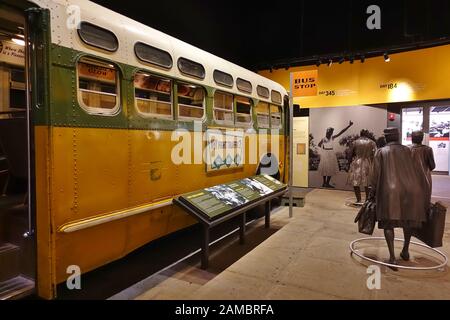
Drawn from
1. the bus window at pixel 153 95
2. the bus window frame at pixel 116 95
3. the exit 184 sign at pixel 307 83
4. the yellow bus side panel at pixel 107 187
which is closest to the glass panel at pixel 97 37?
the bus window frame at pixel 116 95

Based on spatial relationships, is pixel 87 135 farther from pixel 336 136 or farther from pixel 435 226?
pixel 336 136

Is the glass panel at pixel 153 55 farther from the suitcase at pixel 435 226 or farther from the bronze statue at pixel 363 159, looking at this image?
the bronze statue at pixel 363 159

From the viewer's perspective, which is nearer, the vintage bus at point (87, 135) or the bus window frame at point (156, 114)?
the vintage bus at point (87, 135)

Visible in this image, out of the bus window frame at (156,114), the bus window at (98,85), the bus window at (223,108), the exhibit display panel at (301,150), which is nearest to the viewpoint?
the bus window at (98,85)

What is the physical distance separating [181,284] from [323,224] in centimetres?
345

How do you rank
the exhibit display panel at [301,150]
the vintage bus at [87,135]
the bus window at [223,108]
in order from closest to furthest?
the vintage bus at [87,135] < the bus window at [223,108] < the exhibit display panel at [301,150]

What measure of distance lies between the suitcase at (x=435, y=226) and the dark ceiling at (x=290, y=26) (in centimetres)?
669

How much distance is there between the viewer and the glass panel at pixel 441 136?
14.0 m

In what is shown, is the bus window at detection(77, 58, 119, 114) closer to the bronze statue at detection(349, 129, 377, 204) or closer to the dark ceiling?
the dark ceiling

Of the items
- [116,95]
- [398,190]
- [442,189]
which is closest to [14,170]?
[116,95]

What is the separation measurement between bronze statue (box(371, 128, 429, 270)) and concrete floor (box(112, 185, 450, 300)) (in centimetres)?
55

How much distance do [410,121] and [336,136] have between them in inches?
254
